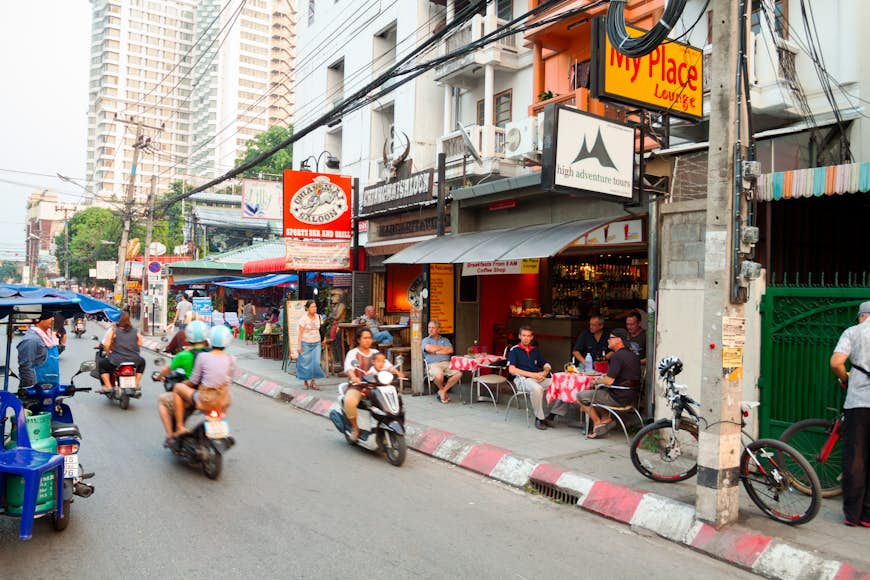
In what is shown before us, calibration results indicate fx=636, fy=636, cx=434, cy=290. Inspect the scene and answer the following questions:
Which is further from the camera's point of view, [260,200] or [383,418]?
[260,200]

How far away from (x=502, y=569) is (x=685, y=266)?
5.02 meters

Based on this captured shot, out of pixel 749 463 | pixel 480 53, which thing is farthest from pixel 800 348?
pixel 480 53

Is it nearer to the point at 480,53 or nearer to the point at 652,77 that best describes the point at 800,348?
the point at 652,77

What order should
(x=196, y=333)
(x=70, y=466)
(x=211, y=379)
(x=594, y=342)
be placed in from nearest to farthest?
(x=70, y=466) < (x=211, y=379) < (x=196, y=333) < (x=594, y=342)

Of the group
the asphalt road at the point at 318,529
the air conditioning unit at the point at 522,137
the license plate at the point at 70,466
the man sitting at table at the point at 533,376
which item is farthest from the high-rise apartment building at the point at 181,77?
the license plate at the point at 70,466

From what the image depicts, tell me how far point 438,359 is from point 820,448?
6899 millimetres

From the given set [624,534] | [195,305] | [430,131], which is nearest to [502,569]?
[624,534]

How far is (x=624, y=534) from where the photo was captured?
5.77m

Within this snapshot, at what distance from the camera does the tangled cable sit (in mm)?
6660

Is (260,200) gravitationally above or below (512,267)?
above

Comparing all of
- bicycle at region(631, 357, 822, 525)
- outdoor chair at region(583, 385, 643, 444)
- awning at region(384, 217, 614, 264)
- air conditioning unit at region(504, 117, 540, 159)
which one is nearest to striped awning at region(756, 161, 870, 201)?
awning at region(384, 217, 614, 264)

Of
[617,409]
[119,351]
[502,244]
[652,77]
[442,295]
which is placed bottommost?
[617,409]

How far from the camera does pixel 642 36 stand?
6.90 metres

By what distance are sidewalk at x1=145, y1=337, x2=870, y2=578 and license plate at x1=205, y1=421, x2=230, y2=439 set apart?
2955 mm
